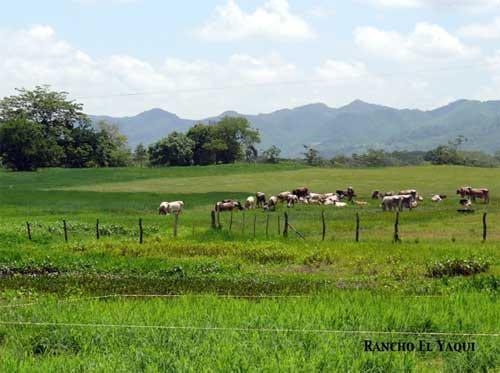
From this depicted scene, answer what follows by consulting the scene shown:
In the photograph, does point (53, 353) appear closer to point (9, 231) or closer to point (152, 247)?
point (152, 247)

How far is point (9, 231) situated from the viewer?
104ft

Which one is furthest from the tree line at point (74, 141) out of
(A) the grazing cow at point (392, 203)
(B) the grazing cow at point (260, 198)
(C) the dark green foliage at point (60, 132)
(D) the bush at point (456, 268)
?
(D) the bush at point (456, 268)

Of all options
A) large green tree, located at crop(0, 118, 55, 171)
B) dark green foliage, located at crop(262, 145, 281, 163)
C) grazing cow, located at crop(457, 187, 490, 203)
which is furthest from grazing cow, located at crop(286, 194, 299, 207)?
dark green foliage, located at crop(262, 145, 281, 163)

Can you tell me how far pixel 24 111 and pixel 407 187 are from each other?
7871 cm

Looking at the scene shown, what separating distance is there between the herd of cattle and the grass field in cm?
232

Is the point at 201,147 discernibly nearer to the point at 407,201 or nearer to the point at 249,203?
the point at 249,203

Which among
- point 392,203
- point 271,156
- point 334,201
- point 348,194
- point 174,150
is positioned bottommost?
point 334,201

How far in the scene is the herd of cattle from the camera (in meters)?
A: 47.8

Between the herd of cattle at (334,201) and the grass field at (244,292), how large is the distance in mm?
2322

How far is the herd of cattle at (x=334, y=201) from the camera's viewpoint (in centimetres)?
4784

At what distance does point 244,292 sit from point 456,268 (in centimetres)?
733

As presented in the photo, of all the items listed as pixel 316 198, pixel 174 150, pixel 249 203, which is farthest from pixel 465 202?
pixel 174 150

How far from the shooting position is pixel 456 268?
20.8m

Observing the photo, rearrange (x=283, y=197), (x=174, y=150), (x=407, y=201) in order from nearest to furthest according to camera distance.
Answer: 1. (x=407, y=201)
2. (x=283, y=197)
3. (x=174, y=150)
